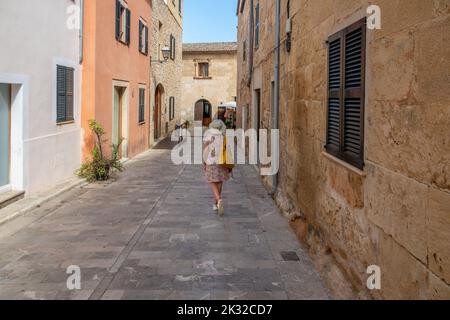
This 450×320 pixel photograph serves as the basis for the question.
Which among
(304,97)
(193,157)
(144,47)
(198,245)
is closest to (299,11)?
(304,97)

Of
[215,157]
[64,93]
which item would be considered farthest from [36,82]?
[215,157]

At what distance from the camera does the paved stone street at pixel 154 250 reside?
4199 mm

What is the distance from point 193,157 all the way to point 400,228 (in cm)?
1355

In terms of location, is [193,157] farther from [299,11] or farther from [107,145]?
[299,11]

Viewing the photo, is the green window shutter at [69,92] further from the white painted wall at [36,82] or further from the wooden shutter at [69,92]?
the white painted wall at [36,82]

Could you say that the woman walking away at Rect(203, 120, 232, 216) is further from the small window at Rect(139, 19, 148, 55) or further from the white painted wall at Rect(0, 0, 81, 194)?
the small window at Rect(139, 19, 148, 55)

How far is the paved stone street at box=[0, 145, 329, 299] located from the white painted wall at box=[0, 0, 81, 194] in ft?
2.51

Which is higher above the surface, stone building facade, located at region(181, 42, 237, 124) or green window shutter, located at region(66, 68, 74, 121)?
stone building facade, located at region(181, 42, 237, 124)

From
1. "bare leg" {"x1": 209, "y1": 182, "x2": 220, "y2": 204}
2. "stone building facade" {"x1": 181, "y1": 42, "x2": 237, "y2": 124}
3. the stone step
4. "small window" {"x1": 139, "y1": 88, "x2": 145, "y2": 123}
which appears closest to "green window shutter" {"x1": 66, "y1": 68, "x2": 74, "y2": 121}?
the stone step

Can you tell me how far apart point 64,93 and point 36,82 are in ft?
4.61

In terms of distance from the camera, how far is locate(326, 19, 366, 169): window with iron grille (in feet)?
12.2

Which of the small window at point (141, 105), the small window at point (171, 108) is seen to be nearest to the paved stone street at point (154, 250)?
the small window at point (141, 105)

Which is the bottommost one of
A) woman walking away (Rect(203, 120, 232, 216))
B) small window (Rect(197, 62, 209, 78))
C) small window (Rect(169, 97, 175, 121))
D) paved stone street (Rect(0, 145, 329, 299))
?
paved stone street (Rect(0, 145, 329, 299))
